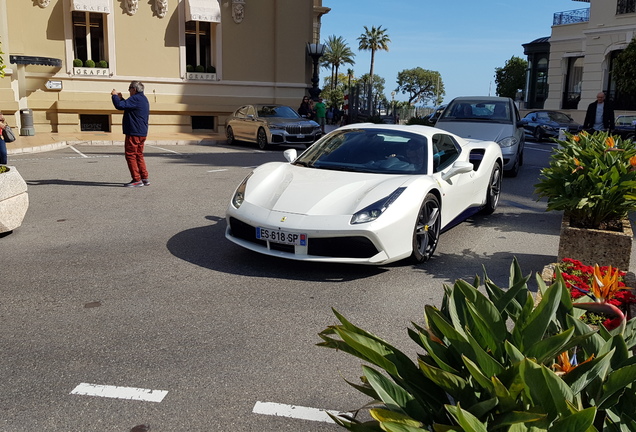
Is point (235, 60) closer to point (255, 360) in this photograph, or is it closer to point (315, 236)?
point (315, 236)

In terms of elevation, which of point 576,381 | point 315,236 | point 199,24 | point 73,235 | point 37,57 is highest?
point 199,24

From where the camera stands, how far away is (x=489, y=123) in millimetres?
13227

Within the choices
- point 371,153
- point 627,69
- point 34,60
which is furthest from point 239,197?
point 627,69

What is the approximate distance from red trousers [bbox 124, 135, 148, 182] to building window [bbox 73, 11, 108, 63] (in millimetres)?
15214

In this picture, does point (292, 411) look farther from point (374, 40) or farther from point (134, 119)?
point (374, 40)

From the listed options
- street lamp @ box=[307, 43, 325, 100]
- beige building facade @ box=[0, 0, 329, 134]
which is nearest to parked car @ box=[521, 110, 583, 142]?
street lamp @ box=[307, 43, 325, 100]

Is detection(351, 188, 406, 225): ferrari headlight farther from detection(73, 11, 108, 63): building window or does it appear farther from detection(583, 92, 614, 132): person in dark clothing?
detection(73, 11, 108, 63): building window

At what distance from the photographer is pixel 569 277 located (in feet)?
13.3

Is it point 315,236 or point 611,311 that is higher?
point 611,311

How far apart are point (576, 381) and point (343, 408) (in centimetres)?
180

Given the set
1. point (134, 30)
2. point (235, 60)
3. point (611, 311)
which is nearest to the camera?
point (611, 311)

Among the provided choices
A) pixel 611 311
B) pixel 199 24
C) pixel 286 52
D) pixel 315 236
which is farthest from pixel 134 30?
pixel 611 311

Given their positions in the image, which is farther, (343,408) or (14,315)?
(14,315)

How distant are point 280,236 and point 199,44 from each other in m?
22.0
